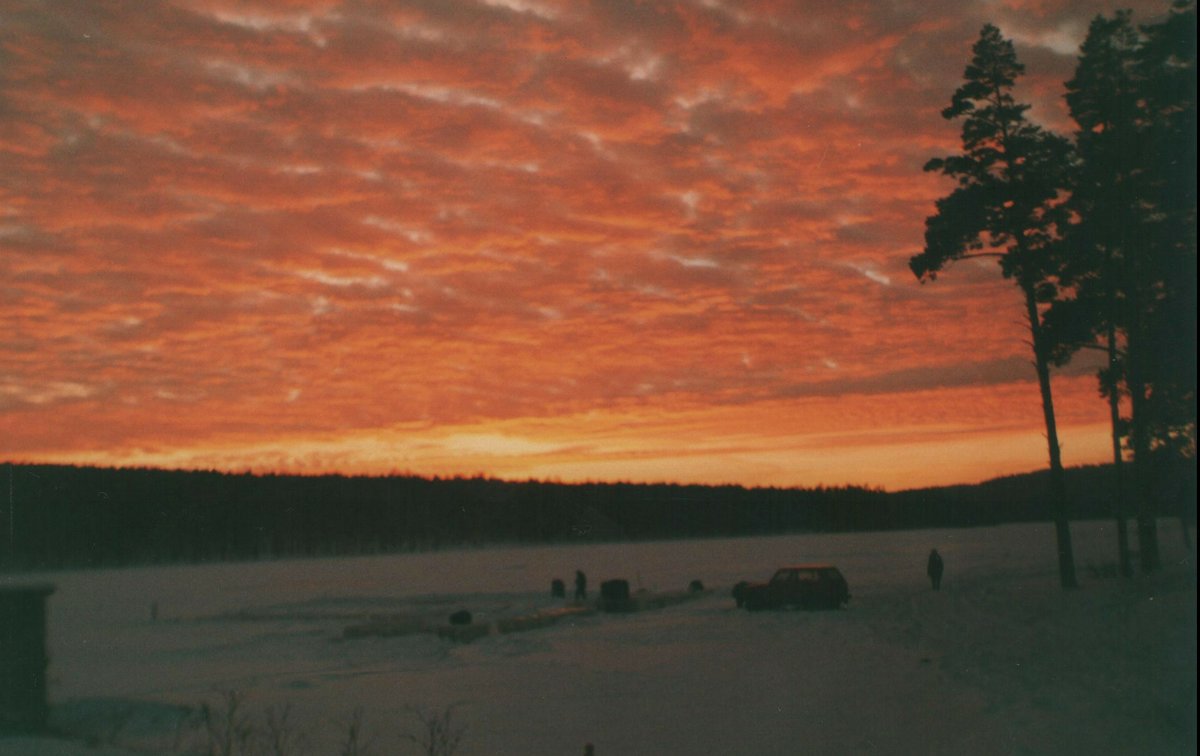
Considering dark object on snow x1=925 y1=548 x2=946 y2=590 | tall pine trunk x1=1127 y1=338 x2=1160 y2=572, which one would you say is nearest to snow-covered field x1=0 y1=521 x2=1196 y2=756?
dark object on snow x1=925 y1=548 x2=946 y2=590

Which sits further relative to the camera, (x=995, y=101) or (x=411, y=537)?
(x=411, y=537)

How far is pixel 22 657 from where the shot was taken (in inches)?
558

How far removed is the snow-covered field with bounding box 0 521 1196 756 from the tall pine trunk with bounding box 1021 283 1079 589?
1304 millimetres

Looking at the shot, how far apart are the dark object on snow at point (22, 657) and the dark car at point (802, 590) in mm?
26089

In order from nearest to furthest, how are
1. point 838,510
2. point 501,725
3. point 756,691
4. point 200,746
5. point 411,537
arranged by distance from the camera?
point 200,746 < point 501,725 < point 756,691 < point 411,537 < point 838,510

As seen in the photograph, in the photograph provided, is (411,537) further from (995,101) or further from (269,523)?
(995,101)

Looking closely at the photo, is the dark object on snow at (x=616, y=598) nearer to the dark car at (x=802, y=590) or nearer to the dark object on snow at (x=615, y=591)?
the dark object on snow at (x=615, y=591)

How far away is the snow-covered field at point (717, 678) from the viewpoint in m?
13.5

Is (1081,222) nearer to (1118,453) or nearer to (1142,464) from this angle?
(1142,464)

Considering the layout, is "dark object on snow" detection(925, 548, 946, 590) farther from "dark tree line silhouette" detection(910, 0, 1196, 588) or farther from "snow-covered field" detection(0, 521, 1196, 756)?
"dark tree line silhouette" detection(910, 0, 1196, 588)

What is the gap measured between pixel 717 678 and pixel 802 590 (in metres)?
16.9

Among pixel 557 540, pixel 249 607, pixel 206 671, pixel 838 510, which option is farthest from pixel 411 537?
pixel 206 671

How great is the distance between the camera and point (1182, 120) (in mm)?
16734

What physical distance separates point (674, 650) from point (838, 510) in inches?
6876
